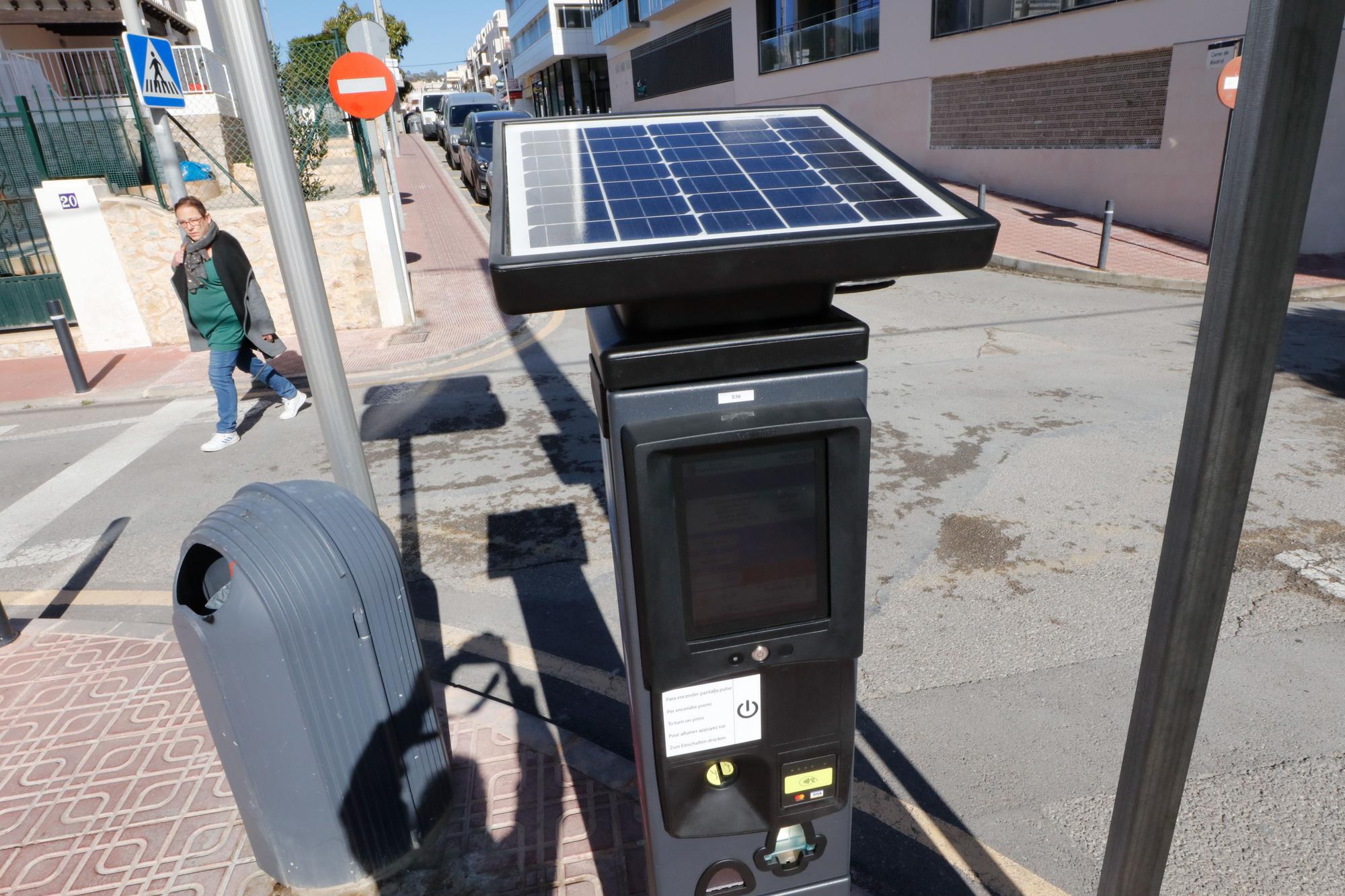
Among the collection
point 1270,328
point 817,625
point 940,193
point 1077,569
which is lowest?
point 1077,569

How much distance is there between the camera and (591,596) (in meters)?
4.64

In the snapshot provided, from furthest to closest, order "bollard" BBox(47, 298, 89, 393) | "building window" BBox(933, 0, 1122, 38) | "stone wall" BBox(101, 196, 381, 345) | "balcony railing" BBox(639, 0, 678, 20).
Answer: "balcony railing" BBox(639, 0, 678, 20) → "building window" BBox(933, 0, 1122, 38) → "stone wall" BBox(101, 196, 381, 345) → "bollard" BBox(47, 298, 89, 393)

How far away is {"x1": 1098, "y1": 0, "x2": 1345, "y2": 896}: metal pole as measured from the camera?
→ 4.00 feet

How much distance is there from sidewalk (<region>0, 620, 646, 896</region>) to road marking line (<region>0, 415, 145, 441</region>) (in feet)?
15.3

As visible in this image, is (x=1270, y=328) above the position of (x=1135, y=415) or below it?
above

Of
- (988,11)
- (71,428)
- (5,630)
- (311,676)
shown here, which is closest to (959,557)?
(311,676)

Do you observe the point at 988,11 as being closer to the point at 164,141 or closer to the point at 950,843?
the point at 164,141

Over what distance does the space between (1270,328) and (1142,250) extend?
44.9 ft

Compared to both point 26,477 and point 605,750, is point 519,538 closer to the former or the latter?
point 605,750

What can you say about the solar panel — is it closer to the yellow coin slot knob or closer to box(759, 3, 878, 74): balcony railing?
the yellow coin slot knob

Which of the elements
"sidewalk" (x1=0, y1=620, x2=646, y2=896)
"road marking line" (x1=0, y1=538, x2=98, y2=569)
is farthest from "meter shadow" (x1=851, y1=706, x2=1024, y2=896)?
"road marking line" (x1=0, y1=538, x2=98, y2=569)

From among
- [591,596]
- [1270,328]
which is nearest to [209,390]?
[591,596]

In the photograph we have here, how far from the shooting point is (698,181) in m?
1.97

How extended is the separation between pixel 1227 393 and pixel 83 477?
7687 millimetres
